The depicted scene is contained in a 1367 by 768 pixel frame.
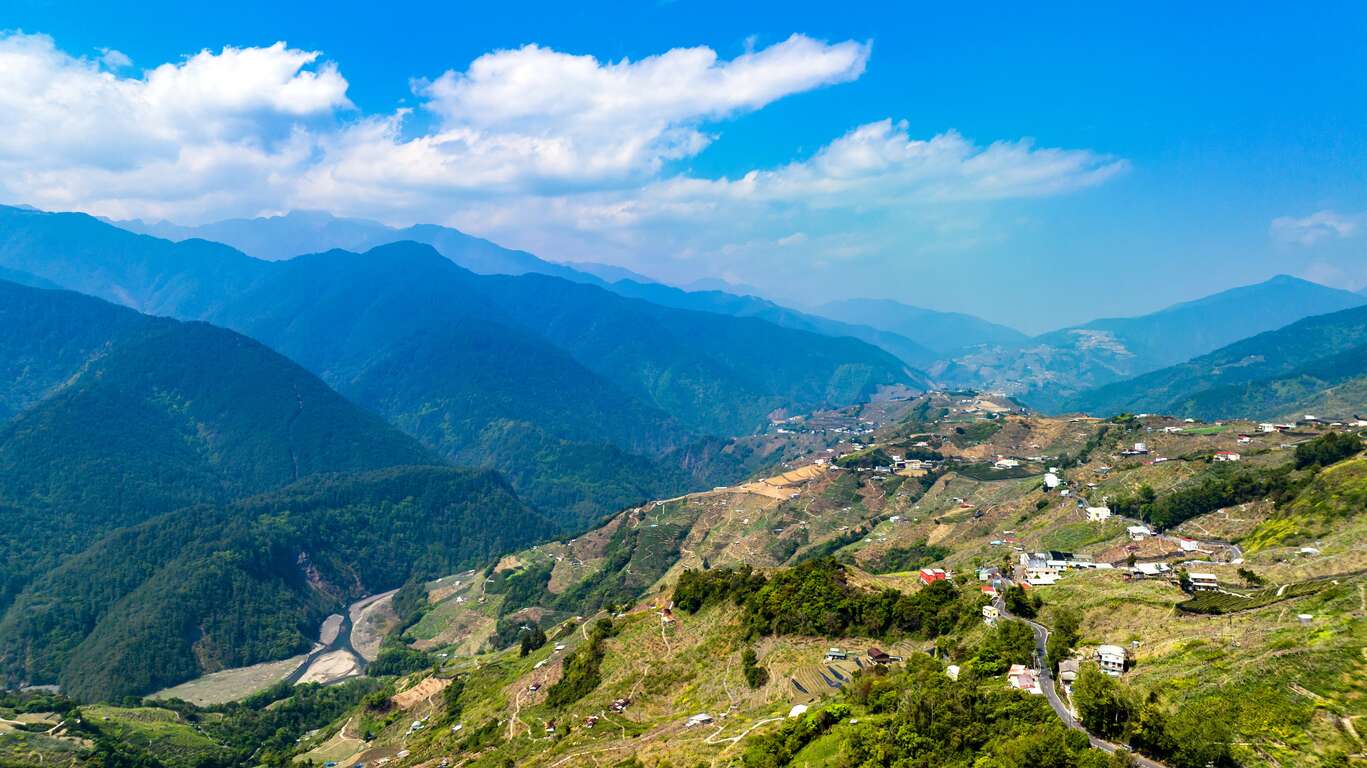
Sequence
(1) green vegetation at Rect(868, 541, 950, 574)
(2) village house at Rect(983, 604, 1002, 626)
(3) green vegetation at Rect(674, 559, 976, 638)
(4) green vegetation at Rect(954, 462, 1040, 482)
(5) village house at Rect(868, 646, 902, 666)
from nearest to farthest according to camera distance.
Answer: (2) village house at Rect(983, 604, 1002, 626)
(5) village house at Rect(868, 646, 902, 666)
(3) green vegetation at Rect(674, 559, 976, 638)
(1) green vegetation at Rect(868, 541, 950, 574)
(4) green vegetation at Rect(954, 462, 1040, 482)

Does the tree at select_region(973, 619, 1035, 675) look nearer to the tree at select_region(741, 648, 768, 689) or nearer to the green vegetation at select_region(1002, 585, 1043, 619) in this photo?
the green vegetation at select_region(1002, 585, 1043, 619)

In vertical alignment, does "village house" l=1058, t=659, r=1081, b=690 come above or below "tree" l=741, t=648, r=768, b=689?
above

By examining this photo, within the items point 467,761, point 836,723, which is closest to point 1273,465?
point 836,723

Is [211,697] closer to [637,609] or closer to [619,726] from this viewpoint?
[637,609]

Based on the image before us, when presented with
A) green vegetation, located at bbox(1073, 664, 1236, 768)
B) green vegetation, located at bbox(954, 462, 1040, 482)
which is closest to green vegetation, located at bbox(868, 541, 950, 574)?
green vegetation, located at bbox(954, 462, 1040, 482)

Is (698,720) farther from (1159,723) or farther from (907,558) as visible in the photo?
(907,558)
